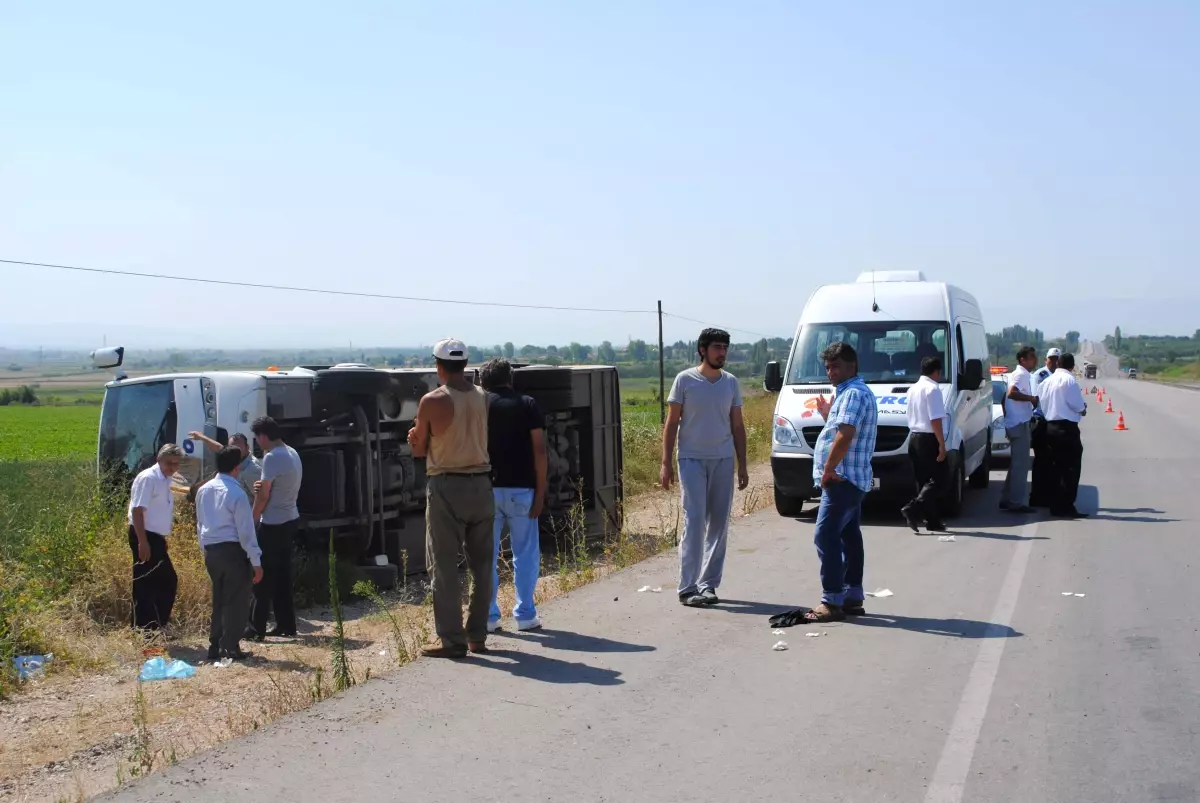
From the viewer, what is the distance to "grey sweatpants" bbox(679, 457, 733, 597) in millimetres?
8203

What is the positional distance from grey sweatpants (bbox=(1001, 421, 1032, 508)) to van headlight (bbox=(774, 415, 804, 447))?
2.46 metres

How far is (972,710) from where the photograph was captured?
575 centimetres

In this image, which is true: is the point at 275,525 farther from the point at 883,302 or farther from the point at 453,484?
the point at 883,302

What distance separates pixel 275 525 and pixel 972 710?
591 centimetres

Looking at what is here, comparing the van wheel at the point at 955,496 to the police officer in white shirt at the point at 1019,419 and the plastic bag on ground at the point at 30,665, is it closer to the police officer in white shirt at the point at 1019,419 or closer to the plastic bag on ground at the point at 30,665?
the police officer in white shirt at the point at 1019,419

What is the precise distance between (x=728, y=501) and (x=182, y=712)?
12.6ft

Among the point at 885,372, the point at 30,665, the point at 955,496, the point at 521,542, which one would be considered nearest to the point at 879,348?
the point at 885,372

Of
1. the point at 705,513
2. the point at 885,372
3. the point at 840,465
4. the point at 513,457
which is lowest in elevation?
the point at 705,513

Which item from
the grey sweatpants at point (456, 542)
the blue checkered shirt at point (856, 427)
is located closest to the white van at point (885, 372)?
the blue checkered shirt at point (856, 427)

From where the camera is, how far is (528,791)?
4.77 meters

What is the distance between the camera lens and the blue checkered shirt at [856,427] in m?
7.59

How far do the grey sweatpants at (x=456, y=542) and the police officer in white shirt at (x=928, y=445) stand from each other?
631 cm

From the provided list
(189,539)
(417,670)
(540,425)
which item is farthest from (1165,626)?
(189,539)

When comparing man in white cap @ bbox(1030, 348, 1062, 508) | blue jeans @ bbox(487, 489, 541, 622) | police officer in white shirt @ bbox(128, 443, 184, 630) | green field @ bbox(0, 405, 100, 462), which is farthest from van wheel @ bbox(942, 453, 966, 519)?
green field @ bbox(0, 405, 100, 462)
